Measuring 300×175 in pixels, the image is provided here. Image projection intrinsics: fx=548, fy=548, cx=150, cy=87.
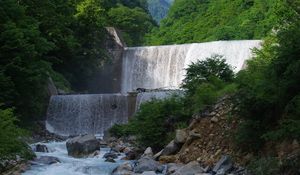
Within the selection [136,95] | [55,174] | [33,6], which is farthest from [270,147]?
[33,6]

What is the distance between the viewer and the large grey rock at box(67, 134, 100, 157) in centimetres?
1842

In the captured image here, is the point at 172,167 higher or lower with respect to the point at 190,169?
lower

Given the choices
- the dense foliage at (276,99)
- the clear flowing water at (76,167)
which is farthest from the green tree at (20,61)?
the dense foliage at (276,99)

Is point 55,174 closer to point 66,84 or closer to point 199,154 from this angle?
point 199,154

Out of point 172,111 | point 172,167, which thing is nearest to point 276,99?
point 172,167

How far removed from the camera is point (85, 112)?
28.6m

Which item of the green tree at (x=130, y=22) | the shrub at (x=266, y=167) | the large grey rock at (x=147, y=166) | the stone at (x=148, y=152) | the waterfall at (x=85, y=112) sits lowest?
the waterfall at (x=85, y=112)

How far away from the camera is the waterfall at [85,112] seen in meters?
28.3

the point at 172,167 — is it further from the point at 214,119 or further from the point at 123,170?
the point at 214,119

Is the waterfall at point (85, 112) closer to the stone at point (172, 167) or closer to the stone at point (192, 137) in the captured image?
the stone at point (192, 137)

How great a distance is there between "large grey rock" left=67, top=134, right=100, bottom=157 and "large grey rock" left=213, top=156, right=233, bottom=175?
6798mm

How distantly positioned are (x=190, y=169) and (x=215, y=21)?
141ft

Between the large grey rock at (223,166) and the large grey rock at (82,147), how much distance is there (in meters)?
6.80

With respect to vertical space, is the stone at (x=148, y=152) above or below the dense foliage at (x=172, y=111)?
below
